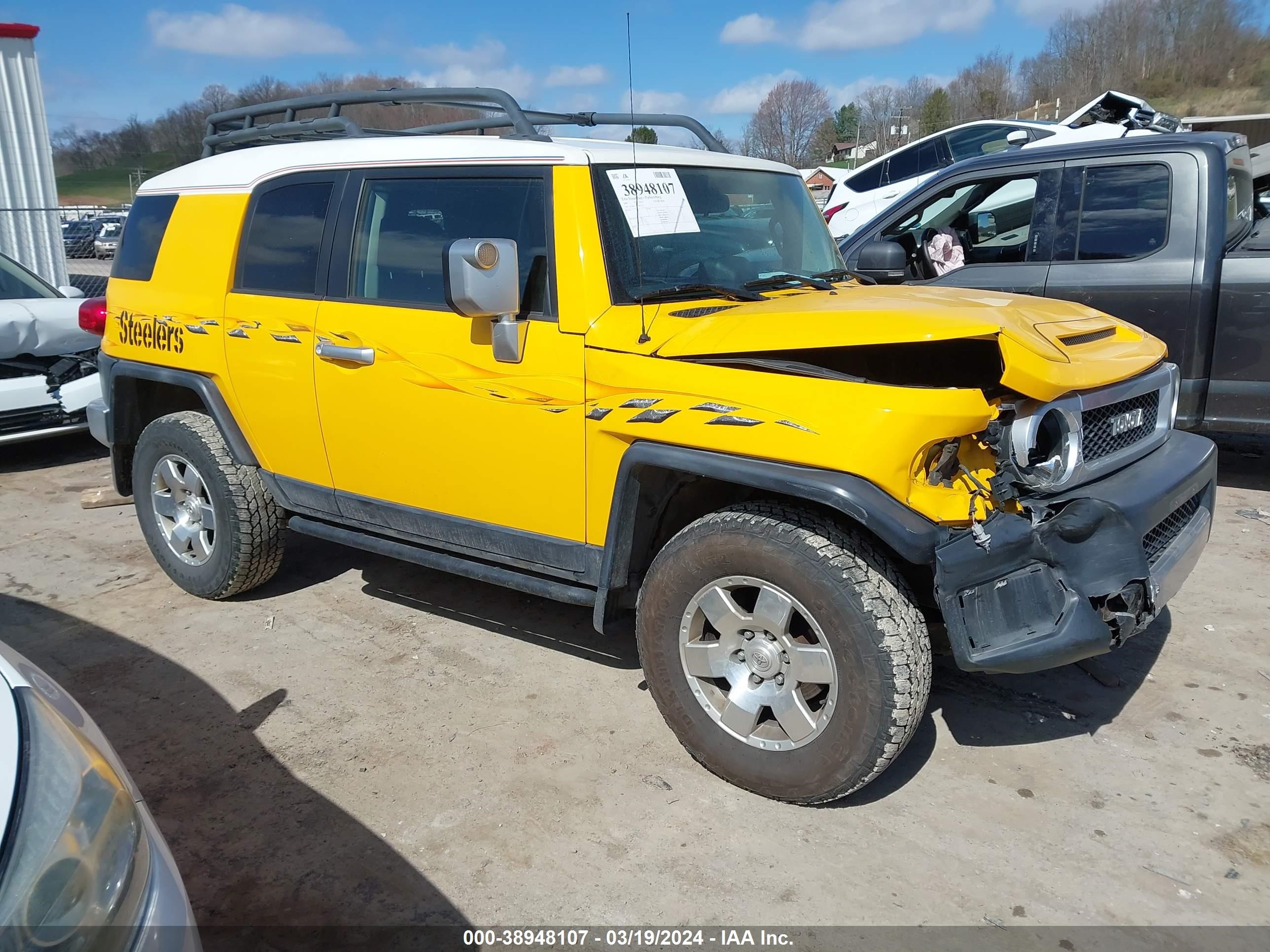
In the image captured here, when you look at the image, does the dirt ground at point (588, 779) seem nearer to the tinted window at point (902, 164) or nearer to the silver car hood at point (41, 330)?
the silver car hood at point (41, 330)

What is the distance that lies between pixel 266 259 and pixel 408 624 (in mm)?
1756

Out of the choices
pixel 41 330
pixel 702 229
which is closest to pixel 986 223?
pixel 702 229

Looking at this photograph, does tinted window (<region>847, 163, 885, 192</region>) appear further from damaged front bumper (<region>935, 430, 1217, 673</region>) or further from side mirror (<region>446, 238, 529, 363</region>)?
damaged front bumper (<region>935, 430, 1217, 673</region>)

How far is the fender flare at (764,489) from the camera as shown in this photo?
8.56ft

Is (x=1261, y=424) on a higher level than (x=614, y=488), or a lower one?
lower

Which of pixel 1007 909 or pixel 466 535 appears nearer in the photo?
pixel 1007 909

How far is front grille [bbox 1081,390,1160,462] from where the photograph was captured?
3002 mm

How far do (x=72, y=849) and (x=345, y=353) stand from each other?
2.43 m

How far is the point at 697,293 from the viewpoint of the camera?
3.34 m

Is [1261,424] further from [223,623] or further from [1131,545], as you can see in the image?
[223,623]

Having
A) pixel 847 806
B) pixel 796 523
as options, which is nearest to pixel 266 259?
pixel 796 523

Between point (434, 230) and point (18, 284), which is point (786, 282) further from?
point (18, 284)

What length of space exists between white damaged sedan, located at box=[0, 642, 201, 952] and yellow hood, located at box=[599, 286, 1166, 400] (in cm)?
187

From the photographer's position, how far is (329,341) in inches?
151
